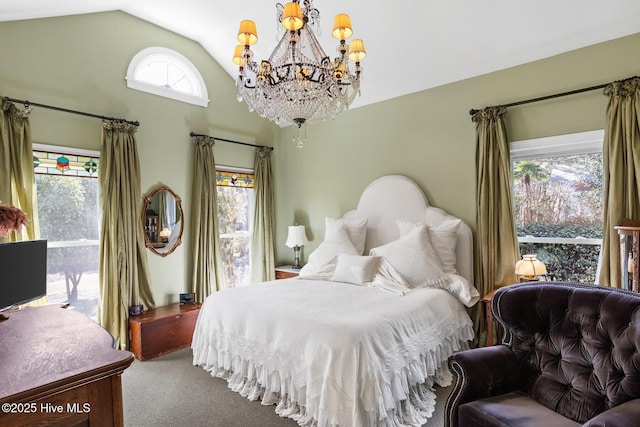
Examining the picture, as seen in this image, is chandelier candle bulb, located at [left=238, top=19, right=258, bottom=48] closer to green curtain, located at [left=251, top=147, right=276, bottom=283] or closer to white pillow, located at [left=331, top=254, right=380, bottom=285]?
white pillow, located at [left=331, top=254, right=380, bottom=285]

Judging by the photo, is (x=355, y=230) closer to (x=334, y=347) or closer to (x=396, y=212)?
(x=396, y=212)

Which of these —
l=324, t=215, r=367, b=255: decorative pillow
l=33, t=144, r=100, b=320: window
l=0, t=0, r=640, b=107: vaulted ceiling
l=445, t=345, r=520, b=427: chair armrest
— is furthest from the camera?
l=324, t=215, r=367, b=255: decorative pillow

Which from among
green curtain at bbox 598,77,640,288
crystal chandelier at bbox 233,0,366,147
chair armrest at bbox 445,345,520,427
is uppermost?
crystal chandelier at bbox 233,0,366,147

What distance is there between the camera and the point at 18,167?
3064 millimetres

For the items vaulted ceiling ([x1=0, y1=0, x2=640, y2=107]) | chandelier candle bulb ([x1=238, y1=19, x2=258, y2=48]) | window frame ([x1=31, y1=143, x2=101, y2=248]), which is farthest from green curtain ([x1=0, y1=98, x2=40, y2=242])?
chandelier candle bulb ([x1=238, y1=19, x2=258, y2=48])

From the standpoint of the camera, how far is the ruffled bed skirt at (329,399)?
6.75ft

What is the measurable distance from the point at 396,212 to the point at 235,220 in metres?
2.25

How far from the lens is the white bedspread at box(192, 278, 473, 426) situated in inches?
82.1

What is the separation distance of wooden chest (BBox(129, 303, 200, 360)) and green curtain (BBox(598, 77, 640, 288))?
3.82 meters

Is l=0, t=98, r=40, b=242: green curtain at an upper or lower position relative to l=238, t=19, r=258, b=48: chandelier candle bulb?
lower

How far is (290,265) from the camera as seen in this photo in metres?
5.32

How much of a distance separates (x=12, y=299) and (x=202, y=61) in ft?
11.5

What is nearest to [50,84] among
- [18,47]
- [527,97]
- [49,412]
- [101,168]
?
[18,47]

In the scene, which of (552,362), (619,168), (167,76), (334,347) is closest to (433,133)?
(619,168)
